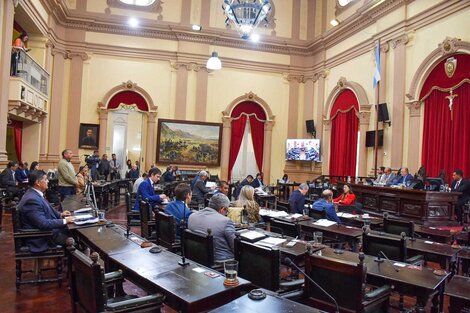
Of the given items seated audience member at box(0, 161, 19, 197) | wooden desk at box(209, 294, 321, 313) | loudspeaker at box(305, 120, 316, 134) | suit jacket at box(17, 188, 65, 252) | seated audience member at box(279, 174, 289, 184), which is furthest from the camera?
loudspeaker at box(305, 120, 316, 134)

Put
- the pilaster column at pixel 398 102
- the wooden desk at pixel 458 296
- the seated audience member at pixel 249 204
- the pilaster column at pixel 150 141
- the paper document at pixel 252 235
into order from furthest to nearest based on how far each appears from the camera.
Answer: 1. the pilaster column at pixel 150 141
2. the pilaster column at pixel 398 102
3. the seated audience member at pixel 249 204
4. the paper document at pixel 252 235
5. the wooden desk at pixel 458 296

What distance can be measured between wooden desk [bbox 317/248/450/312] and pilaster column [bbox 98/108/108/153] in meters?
12.6

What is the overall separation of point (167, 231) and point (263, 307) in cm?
246

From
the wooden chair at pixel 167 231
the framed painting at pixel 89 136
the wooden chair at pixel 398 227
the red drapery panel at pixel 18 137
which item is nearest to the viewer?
the wooden chair at pixel 167 231

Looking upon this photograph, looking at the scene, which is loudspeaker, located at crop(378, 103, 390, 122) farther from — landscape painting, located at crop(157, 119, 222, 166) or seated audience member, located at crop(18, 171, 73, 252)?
seated audience member, located at crop(18, 171, 73, 252)

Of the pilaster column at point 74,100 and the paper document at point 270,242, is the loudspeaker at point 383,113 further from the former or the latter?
the pilaster column at point 74,100

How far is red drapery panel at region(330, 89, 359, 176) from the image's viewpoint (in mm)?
13281

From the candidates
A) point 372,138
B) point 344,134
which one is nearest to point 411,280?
point 372,138

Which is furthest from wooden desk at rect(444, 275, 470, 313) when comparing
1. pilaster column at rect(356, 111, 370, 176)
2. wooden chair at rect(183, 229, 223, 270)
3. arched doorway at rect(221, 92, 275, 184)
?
arched doorway at rect(221, 92, 275, 184)

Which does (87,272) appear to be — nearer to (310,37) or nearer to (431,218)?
(431,218)

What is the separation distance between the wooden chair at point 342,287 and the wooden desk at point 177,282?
1.63ft

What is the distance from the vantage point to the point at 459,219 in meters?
8.66

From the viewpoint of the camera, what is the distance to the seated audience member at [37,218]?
4.21 m

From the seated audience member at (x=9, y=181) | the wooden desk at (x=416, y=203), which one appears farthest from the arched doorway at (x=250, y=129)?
the seated audience member at (x=9, y=181)
